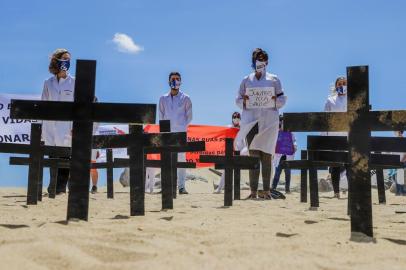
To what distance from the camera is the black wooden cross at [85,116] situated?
4812mm

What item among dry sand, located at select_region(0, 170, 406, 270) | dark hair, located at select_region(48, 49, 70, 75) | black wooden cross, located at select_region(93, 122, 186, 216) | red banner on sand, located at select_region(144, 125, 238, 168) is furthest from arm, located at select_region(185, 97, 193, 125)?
dry sand, located at select_region(0, 170, 406, 270)

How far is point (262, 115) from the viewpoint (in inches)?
348

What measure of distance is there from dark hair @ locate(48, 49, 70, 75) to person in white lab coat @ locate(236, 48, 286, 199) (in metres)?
2.88

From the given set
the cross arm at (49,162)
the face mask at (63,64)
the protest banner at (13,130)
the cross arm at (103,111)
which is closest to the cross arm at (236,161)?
the cross arm at (49,162)

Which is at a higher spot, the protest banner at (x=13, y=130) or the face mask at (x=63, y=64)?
the face mask at (x=63, y=64)

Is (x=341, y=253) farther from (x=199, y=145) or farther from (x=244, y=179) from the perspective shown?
(x=244, y=179)

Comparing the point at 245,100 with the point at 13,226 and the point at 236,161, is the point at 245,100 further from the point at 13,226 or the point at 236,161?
the point at 13,226

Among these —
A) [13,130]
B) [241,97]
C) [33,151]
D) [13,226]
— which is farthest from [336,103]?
[13,130]

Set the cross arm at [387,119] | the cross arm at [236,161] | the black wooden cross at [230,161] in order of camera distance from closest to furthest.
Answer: the cross arm at [387,119] < the black wooden cross at [230,161] < the cross arm at [236,161]

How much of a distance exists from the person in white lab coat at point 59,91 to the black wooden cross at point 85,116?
4.33 meters

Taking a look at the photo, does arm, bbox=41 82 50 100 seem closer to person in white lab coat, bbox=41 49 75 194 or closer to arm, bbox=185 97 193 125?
person in white lab coat, bbox=41 49 75 194

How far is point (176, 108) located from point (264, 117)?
10.8 feet

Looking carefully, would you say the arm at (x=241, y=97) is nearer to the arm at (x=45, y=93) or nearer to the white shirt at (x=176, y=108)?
the white shirt at (x=176, y=108)

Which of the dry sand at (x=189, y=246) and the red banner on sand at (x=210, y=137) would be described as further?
the red banner on sand at (x=210, y=137)
